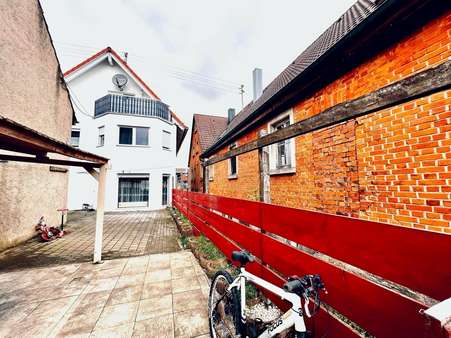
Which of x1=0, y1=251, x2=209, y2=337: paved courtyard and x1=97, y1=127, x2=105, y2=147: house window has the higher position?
x1=97, y1=127, x2=105, y2=147: house window

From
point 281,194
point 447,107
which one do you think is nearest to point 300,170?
point 281,194

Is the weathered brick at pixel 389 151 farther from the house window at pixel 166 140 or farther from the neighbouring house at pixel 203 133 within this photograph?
the house window at pixel 166 140

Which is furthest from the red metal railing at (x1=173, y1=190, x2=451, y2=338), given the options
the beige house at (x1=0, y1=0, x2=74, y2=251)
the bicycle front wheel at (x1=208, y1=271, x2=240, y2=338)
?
the beige house at (x1=0, y1=0, x2=74, y2=251)

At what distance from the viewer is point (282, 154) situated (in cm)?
505

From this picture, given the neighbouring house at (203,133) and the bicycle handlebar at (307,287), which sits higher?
the neighbouring house at (203,133)

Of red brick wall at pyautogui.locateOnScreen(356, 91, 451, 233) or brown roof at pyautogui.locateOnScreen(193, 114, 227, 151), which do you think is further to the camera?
brown roof at pyautogui.locateOnScreen(193, 114, 227, 151)

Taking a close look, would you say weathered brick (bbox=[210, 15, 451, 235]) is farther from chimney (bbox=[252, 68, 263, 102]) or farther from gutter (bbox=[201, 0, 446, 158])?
chimney (bbox=[252, 68, 263, 102])

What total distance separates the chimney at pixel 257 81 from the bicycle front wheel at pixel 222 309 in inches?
375

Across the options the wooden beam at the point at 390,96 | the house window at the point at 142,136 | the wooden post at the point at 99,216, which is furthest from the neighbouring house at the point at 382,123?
the house window at the point at 142,136

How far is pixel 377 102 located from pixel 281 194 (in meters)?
3.42

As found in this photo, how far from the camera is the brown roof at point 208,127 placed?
1438cm

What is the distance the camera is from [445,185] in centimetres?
197

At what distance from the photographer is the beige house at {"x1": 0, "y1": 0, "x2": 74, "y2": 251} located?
4938 millimetres

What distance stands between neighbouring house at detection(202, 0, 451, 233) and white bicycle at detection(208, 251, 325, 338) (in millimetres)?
1177
